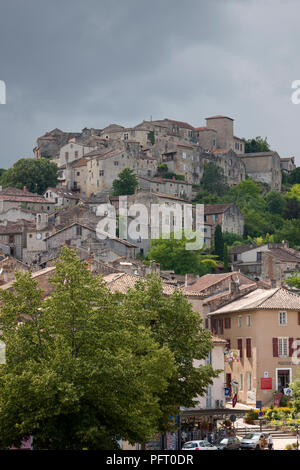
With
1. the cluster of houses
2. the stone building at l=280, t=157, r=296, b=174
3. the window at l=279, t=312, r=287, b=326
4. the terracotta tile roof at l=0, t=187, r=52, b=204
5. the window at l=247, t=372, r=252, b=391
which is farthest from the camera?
the stone building at l=280, t=157, r=296, b=174

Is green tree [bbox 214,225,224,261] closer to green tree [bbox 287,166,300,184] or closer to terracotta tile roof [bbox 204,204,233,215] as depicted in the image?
terracotta tile roof [bbox 204,204,233,215]

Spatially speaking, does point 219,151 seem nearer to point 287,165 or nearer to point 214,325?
point 287,165

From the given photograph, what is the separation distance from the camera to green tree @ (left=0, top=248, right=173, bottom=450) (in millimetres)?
36719

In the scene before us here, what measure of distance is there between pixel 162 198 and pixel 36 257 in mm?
29828

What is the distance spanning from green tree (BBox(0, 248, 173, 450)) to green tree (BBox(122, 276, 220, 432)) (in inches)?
178

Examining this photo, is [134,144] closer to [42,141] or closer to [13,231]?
[42,141]

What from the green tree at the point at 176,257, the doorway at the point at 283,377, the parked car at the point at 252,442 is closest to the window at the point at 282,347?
the doorway at the point at 283,377

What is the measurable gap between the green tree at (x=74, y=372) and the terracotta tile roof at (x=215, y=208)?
4123 inches

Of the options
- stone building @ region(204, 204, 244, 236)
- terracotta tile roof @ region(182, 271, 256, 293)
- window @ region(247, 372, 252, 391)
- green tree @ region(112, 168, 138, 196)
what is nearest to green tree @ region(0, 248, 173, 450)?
window @ region(247, 372, 252, 391)

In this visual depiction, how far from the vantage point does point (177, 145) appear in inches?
6604

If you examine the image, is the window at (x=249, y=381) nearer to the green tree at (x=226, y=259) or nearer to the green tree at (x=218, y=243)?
the green tree at (x=226, y=259)

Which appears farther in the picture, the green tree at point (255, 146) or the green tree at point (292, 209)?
the green tree at point (255, 146)

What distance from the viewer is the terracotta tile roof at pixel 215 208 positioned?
479 feet

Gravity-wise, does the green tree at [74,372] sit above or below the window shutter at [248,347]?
above
